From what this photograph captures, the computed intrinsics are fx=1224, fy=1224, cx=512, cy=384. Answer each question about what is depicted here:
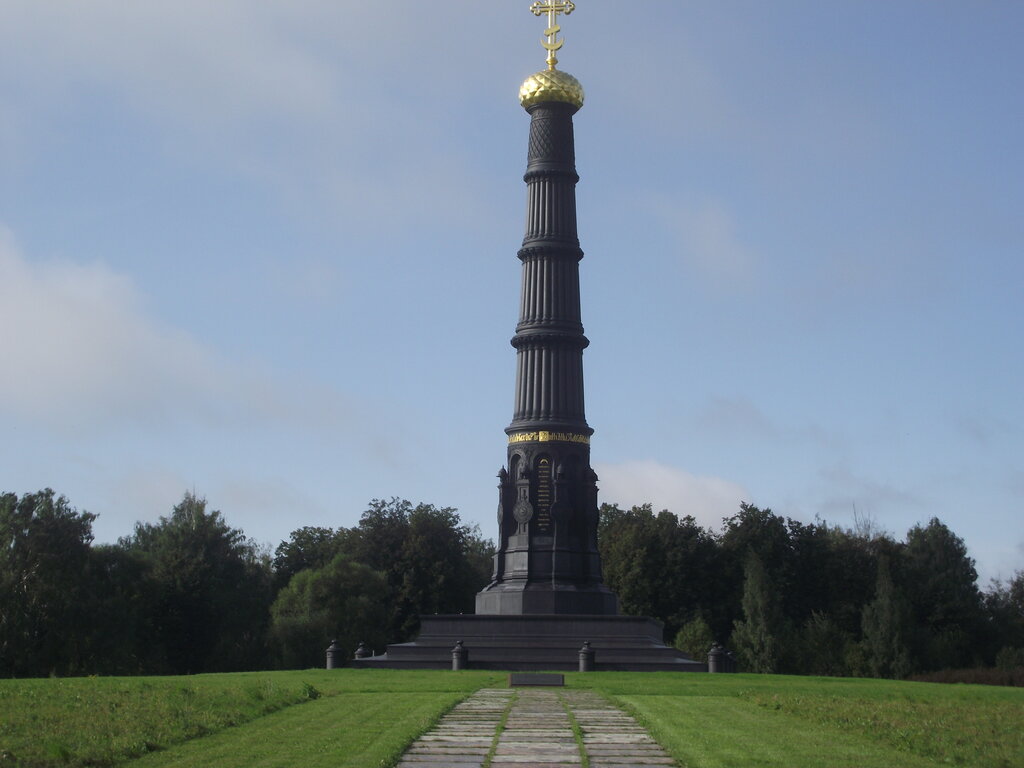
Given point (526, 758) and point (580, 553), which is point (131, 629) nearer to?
point (580, 553)

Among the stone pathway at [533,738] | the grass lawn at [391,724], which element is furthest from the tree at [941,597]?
the stone pathway at [533,738]

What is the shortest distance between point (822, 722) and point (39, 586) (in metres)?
41.7

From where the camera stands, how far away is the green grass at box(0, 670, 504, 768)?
51.7 ft

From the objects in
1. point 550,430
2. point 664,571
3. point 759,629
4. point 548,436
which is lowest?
point 759,629

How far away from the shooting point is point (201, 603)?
2448 inches

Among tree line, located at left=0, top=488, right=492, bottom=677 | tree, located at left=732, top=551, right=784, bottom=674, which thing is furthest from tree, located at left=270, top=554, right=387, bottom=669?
tree, located at left=732, top=551, right=784, bottom=674

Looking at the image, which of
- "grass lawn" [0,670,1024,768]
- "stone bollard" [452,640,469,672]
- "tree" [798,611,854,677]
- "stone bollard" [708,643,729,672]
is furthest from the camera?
"tree" [798,611,854,677]

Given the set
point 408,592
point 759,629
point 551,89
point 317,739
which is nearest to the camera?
point 317,739

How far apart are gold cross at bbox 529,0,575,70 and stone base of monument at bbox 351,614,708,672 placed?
23033 mm

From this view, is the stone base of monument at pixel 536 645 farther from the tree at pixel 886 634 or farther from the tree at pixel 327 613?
the tree at pixel 886 634

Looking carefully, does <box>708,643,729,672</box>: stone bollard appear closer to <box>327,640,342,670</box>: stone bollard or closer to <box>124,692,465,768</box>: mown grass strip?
<box>327,640,342,670</box>: stone bollard

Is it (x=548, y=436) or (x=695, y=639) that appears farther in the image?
(x=695, y=639)

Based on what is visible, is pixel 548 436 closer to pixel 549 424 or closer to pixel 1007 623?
pixel 549 424

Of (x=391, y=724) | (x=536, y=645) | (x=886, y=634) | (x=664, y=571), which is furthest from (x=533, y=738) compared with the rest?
(x=664, y=571)
